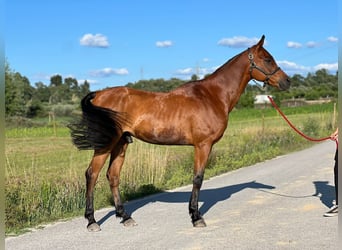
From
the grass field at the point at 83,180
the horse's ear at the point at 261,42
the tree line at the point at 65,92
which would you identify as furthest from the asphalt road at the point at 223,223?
the tree line at the point at 65,92

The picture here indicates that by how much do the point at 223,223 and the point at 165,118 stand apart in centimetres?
177

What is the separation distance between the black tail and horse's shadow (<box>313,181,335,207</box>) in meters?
3.93

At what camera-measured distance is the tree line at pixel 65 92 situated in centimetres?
4833

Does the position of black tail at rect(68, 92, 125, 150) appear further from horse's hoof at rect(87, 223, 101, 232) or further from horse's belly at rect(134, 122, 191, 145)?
horse's hoof at rect(87, 223, 101, 232)

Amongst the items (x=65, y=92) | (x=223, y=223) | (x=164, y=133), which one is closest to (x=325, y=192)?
(x=223, y=223)

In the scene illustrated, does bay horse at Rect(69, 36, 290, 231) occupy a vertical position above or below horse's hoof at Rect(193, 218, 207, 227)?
above

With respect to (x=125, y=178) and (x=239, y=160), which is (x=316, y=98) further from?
(x=125, y=178)

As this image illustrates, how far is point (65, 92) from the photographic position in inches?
3295

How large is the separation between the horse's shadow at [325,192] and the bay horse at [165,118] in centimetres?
239

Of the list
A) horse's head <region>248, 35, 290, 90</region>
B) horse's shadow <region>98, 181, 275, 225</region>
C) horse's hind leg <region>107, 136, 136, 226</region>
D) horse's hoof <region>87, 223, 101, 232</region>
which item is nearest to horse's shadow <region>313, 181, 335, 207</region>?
horse's shadow <region>98, 181, 275, 225</region>

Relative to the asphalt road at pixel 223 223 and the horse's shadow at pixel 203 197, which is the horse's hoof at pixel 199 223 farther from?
the horse's shadow at pixel 203 197

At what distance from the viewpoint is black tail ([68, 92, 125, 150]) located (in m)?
6.28

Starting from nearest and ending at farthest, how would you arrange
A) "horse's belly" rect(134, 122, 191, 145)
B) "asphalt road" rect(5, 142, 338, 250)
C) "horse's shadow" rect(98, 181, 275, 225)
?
"asphalt road" rect(5, 142, 338, 250), "horse's belly" rect(134, 122, 191, 145), "horse's shadow" rect(98, 181, 275, 225)

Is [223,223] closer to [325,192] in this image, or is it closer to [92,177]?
[92,177]
